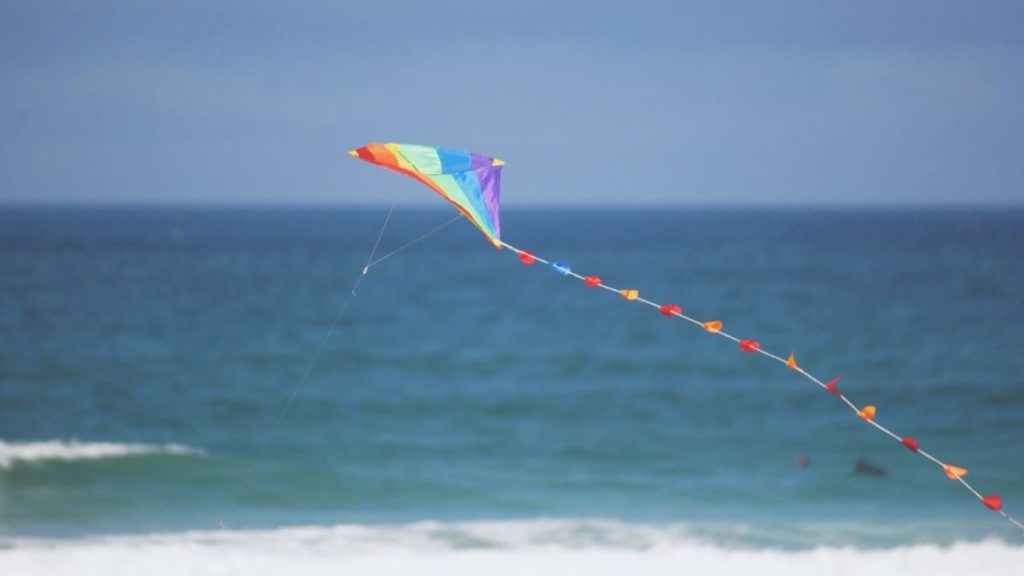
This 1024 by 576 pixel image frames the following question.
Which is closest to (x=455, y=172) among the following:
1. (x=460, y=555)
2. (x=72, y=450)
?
(x=460, y=555)

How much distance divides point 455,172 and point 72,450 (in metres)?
10.6

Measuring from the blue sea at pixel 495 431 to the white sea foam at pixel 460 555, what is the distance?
0.04m

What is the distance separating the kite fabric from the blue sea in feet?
14.4

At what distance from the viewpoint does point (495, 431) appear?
19.2m

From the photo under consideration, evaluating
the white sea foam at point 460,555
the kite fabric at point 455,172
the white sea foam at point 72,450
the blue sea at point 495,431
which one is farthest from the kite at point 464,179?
the white sea foam at point 72,450

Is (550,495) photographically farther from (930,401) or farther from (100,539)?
(930,401)

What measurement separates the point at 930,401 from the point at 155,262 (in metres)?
34.1

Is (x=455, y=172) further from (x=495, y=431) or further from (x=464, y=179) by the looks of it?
(x=495, y=431)

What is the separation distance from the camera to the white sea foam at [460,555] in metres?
11.5

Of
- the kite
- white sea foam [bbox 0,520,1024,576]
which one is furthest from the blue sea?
the kite

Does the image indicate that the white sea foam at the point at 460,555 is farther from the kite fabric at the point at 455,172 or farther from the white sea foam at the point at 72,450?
the kite fabric at the point at 455,172

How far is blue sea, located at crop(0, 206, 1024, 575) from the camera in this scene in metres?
12.5

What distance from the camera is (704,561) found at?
468 inches

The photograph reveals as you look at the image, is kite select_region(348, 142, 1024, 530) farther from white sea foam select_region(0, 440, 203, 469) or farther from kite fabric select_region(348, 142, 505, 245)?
white sea foam select_region(0, 440, 203, 469)
